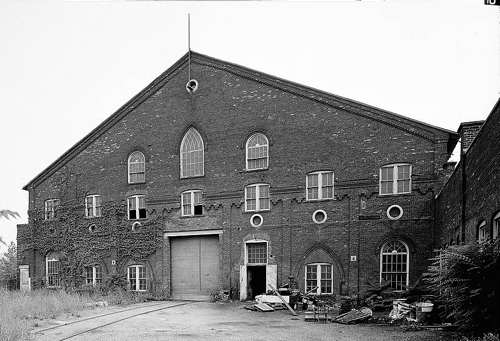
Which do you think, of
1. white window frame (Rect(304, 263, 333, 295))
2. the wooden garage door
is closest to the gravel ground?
white window frame (Rect(304, 263, 333, 295))

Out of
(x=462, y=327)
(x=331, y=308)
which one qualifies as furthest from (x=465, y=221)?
(x=331, y=308)

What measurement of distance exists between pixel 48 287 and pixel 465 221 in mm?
23847

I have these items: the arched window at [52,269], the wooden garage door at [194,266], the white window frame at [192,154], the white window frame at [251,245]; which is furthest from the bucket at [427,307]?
the arched window at [52,269]

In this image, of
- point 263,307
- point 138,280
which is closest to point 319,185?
point 263,307

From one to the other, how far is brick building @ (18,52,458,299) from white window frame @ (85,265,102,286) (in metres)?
0.10

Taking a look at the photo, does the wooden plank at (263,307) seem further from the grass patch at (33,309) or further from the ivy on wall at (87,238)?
the ivy on wall at (87,238)

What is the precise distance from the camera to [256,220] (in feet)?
69.8

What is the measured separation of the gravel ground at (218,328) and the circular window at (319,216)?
14.4 ft

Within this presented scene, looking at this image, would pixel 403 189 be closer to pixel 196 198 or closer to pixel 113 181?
pixel 196 198

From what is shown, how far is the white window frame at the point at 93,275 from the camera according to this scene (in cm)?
2503

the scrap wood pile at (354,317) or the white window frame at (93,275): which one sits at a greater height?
the scrap wood pile at (354,317)

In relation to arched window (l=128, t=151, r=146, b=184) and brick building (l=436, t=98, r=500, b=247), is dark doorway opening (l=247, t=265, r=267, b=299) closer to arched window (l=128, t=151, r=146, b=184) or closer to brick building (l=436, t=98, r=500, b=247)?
arched window (l=128, t=151, r=146, b=184)

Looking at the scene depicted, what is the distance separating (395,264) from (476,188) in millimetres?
9134

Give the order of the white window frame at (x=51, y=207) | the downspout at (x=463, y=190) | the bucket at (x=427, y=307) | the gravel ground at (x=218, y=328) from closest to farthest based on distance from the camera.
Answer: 1. the downspout at (x=463, y=190)
2. the gravel ground at (x=218, y=328)
3. the bucket at (x=427, y=307)
4. the white window frame at (x=51, y=207)
